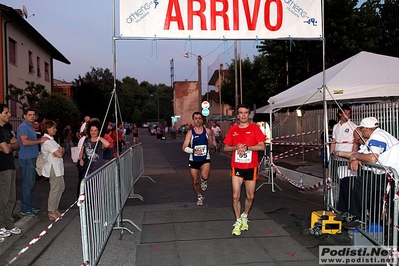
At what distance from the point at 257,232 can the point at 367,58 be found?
5.04 meters

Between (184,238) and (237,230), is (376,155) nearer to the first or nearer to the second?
(237,230)

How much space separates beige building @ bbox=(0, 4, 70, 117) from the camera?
73.9 ft

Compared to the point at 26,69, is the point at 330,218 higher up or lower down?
lower down

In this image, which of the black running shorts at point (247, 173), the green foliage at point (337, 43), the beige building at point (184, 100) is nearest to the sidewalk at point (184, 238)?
the black running shorts at point (247, 173)

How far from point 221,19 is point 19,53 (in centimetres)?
2208

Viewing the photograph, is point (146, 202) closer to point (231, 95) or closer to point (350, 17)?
point (350, 17)

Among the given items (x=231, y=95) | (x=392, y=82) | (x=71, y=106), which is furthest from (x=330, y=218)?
(x=231, y=95)

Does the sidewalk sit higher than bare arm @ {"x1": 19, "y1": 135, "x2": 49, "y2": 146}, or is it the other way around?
bare arm @ {"x1": 19, "y1": 135, "x2": 49, "y2": 146}

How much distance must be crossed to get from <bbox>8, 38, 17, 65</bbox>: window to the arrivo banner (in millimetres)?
19936

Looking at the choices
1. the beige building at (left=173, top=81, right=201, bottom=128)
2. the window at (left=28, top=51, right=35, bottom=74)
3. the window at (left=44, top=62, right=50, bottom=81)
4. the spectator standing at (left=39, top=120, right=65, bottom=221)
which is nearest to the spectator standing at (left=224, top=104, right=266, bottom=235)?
the spectator standing at (left=39, top=120, right=65, bottom=221)

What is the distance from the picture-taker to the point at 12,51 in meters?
24.6

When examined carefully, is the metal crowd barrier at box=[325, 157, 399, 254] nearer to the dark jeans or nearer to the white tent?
the white tent

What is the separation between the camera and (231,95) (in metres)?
44.5

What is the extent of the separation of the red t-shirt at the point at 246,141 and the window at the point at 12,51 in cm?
2146
